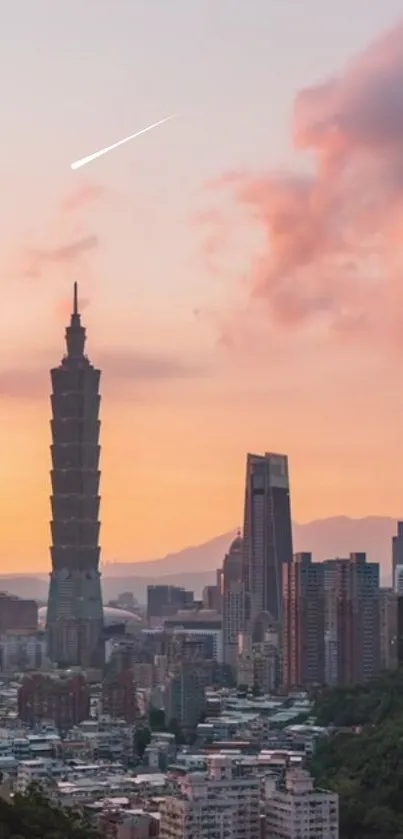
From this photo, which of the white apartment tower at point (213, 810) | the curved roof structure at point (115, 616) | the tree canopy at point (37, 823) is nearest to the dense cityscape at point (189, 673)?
the white apartment tower at point (213, 810)

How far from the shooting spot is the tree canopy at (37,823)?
1204 centimetres

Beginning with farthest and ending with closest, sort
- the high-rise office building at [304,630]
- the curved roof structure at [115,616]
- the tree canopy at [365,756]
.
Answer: the curved roof structure at [115,616]
the high-rise office building at [304,630]
the tree canopy at [365,756]

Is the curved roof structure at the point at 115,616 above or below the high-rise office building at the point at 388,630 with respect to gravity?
above

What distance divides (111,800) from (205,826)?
103 inches

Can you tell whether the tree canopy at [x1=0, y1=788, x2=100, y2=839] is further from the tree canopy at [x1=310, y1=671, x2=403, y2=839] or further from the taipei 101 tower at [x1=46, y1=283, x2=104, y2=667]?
the taipei 101 tower at [x1=46, y1=283, x2=104, y2=667]

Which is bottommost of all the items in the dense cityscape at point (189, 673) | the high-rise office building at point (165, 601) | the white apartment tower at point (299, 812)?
the white apartment tower at point (299, 812)

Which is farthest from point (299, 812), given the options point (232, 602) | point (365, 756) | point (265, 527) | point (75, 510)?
point (265, 527)

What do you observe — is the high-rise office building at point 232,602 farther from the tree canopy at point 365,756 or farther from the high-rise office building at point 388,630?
the tree canopy at point 365,756

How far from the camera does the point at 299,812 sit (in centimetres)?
1495

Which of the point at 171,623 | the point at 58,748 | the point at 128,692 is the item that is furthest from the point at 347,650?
the point at 171,623

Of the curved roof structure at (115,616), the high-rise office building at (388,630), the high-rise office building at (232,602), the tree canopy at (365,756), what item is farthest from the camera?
the curved roof structure at (115,616)

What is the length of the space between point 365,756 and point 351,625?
14379mm

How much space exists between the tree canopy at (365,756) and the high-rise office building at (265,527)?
1716 cm

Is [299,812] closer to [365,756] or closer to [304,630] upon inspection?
[365,756]
